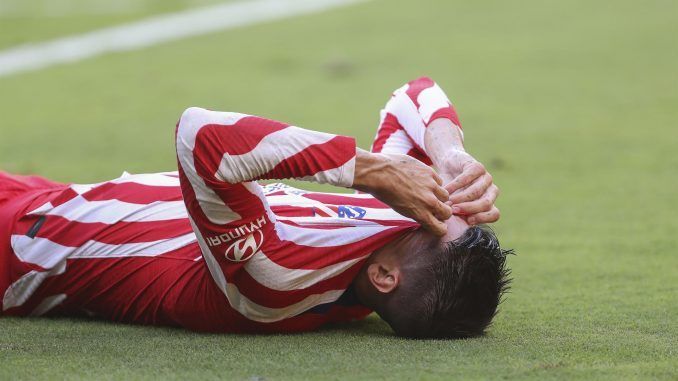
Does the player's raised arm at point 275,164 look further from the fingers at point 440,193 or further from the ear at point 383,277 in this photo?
the ear at point 383,277

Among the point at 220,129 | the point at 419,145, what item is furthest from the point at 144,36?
the point at 220,129

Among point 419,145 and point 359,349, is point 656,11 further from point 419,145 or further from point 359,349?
point 359,349

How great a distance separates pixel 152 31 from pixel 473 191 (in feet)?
25.0

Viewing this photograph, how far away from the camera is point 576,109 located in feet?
23.1

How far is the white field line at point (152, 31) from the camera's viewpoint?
887 centimetres

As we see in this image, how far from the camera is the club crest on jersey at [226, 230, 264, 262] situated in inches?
103

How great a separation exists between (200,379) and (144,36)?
25.4ft

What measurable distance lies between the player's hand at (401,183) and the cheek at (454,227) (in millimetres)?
121

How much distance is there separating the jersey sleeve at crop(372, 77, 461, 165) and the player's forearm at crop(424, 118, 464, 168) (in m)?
0.03

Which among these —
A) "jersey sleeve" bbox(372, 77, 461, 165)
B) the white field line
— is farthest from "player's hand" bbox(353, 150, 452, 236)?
the white field line

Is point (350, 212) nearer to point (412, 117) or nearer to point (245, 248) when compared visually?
point (245, 248)

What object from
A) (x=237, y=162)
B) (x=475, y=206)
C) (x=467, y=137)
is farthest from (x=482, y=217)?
(x=467, y=137)

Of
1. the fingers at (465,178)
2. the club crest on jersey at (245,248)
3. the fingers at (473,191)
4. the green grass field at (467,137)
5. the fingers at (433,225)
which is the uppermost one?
the fingers at (465,178)

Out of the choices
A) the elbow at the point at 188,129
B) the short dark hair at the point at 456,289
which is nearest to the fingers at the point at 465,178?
the short dark hair at the point at 456,289
